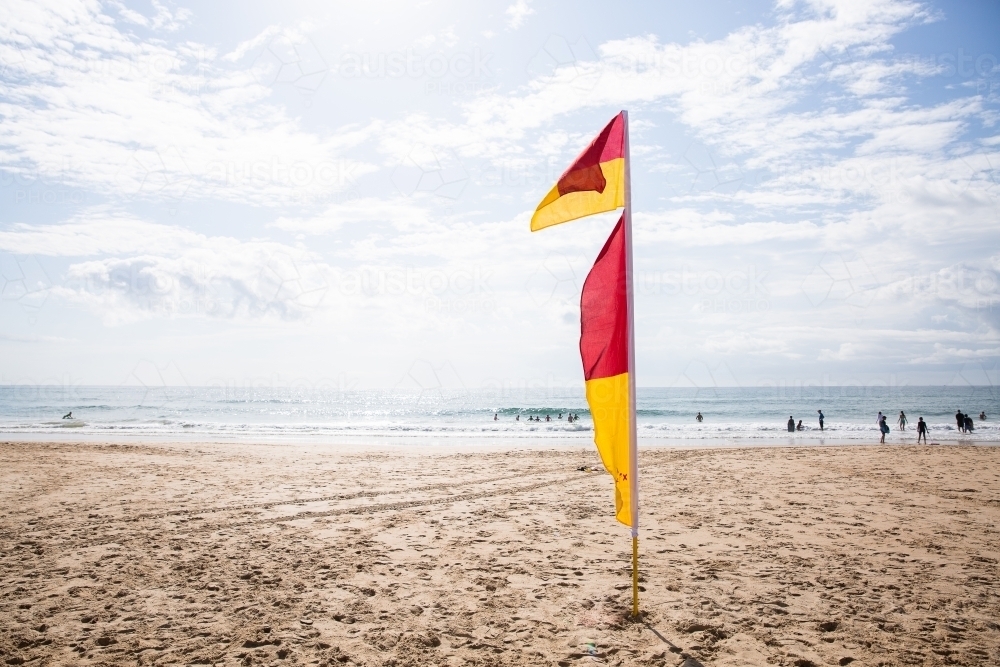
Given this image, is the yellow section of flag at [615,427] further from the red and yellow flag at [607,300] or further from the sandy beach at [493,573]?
the sandy beach at [493,573]

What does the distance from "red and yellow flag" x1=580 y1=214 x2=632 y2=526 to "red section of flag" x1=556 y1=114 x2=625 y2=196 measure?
1.90 ft

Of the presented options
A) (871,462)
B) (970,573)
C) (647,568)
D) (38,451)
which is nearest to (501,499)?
(647,568)

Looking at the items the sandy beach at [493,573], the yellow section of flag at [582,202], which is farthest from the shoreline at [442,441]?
the yellow section of flag at [582,202]

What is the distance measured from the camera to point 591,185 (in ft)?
19.1

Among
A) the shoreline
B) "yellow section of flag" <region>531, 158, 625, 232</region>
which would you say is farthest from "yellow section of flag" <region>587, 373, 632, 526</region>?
the shoreline

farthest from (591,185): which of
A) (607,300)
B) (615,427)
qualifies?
(615,427)

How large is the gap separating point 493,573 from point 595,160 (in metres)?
5.57

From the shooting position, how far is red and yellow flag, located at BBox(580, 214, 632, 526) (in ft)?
18.2

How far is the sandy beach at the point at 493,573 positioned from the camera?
17.7ft

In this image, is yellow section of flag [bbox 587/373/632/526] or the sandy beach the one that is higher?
yellow section of flag [bbox 587/373/632/526]

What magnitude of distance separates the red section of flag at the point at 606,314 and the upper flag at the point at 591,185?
35cm

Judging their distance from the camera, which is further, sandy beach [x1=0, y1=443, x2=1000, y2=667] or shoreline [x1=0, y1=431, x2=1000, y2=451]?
shoreline [x1=0, y1=431, x2=1000, y2=451]

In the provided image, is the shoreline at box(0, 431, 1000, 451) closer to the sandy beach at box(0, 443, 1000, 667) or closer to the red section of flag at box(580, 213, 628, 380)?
the sandy beach at box(0, 443, 1000, 667)

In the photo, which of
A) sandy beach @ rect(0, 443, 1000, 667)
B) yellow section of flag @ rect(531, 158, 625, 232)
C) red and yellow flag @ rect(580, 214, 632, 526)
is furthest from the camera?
yellow section of flag @ rect(531, 158, 625, 232)
